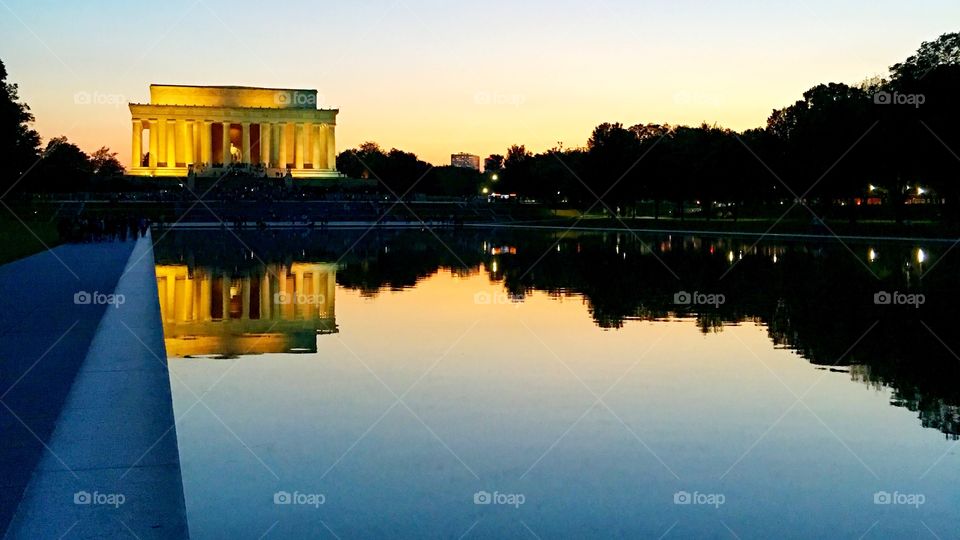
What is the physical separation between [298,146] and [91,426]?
124m

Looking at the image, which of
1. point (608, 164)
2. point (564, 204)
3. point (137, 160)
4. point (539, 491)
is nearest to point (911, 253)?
point (539, 491)

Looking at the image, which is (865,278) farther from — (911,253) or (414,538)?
(414,538)

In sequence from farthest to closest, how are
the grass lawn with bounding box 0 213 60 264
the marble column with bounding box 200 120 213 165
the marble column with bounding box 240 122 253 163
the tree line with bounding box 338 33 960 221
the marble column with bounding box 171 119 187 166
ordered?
the marble column with bounding box 240 122 253 163
the marble column with bounding box 200 120 213 165
the marble column with bounding box 171 119 187 166
the tree line with bounding box 338 33 960 221
the grass lawn with bounding box 0 213 60 264

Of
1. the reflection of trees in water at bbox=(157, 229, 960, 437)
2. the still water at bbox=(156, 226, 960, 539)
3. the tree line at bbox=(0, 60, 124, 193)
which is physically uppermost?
the tree line at bbox=(0, 60, 124, 193)

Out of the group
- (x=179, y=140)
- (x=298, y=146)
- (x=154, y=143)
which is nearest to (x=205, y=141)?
(x=179, y=140)

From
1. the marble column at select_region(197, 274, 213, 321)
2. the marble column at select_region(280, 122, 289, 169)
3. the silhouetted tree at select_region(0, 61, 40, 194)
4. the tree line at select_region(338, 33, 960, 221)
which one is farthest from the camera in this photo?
the marble column at select_region(280, 122, 289, 169)

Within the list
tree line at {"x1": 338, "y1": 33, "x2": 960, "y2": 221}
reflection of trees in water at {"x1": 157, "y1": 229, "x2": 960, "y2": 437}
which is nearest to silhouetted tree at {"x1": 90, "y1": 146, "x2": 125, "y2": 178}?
tree line at {"x1": 338, "y1": 33, "x2": 960, "y2": 221}

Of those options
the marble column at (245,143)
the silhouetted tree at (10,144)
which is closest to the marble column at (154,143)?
the marble column at (245,143)

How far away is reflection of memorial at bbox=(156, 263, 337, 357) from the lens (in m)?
16.1

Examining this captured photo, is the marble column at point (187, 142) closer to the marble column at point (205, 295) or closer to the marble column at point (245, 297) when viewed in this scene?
the marble column at point (205, 295)

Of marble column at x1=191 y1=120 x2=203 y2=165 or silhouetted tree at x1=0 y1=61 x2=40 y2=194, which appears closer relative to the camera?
silhouetted tree at x1=0 y1=61 x2=40 y2=194

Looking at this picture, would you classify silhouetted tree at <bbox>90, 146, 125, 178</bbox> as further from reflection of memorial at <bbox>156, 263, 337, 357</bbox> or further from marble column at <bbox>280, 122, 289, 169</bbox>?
reflection of memorial at <bbox>156, 263, 337, 357</bbox>

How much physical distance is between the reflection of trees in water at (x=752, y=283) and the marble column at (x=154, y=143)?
76.6m

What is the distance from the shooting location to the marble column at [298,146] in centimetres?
12875
